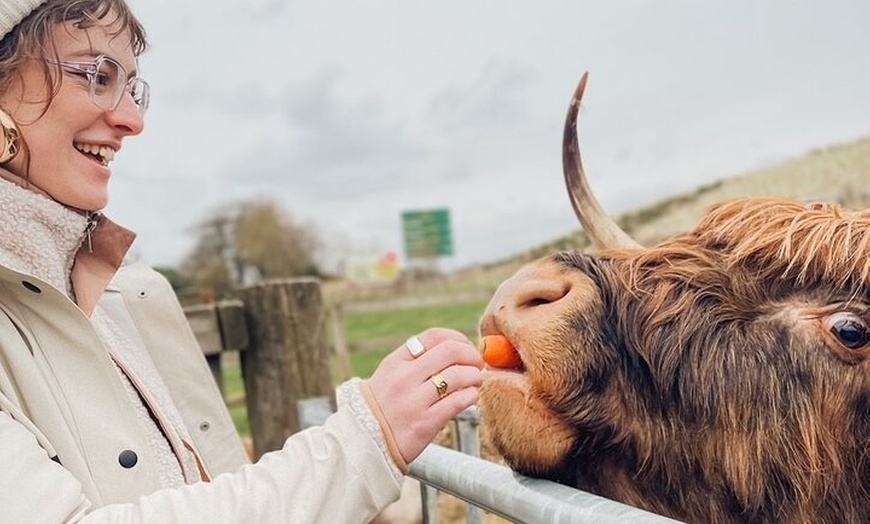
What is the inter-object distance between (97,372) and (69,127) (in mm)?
Answer: 425

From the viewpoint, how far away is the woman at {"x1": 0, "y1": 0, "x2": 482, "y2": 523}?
120 cm

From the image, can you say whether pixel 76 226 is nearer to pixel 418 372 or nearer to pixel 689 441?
pixel 418 372

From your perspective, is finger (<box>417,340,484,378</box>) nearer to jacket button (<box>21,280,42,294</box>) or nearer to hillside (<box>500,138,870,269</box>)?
jacket button (<box>21,280,42,294</box>)

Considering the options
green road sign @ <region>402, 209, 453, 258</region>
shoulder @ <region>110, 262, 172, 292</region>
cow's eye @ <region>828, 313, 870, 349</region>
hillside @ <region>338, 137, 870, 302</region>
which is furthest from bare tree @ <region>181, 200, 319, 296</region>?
cow's eye @ <region>828, 313, 870, 349</region>

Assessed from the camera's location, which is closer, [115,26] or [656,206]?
[115,26]

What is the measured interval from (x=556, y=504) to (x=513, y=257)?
17669mm

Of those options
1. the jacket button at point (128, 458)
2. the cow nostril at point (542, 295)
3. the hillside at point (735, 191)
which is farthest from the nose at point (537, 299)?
the hillside at point (735, 191)

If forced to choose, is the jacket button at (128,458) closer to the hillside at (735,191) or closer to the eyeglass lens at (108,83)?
the eyeglass lens at (108,83)

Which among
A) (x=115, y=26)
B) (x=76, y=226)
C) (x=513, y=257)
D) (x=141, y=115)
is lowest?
(x=513, y=257)

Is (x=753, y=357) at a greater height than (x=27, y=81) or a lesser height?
lesser

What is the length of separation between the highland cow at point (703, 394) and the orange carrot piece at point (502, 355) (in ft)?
0.07

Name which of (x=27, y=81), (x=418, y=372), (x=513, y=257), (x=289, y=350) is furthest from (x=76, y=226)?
(x=513, y=257)

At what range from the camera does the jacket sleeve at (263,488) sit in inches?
45.5

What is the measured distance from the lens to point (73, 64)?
61.1 inches
